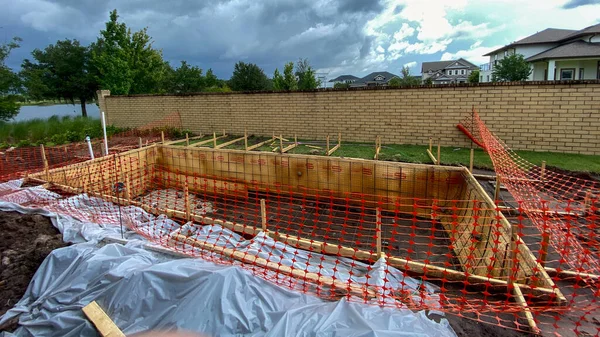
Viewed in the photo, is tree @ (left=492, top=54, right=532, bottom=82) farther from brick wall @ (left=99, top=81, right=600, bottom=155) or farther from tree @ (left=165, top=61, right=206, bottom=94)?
tree @ (left=165, top=61, right=206, bottom=94)

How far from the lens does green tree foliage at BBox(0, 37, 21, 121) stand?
18.4 m

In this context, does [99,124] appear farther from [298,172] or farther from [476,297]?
[476,297]

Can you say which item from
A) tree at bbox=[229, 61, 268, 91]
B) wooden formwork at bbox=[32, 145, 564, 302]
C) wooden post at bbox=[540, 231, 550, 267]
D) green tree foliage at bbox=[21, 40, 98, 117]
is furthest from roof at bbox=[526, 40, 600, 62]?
green tree foliage at bbox=[21, 40, 98, 117]

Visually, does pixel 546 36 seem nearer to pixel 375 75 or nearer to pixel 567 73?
pixel 567 73

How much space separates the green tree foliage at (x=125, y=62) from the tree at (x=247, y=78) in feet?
43.5

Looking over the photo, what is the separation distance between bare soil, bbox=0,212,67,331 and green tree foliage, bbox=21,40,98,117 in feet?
85.2

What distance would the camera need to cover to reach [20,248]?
4.15 meters

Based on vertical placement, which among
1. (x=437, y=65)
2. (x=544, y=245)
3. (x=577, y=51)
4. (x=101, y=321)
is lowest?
(x=101, y=321)

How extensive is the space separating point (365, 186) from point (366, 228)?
196 centimetres

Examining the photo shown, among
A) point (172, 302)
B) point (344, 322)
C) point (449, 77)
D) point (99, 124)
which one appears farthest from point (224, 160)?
point (449, 77)

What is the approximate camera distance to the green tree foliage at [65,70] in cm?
2573

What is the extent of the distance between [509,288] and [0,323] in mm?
4796

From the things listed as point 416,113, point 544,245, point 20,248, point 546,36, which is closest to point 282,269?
point 544,245

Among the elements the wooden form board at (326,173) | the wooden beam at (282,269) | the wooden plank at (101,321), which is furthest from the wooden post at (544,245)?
the wooden plank at (101,321)
